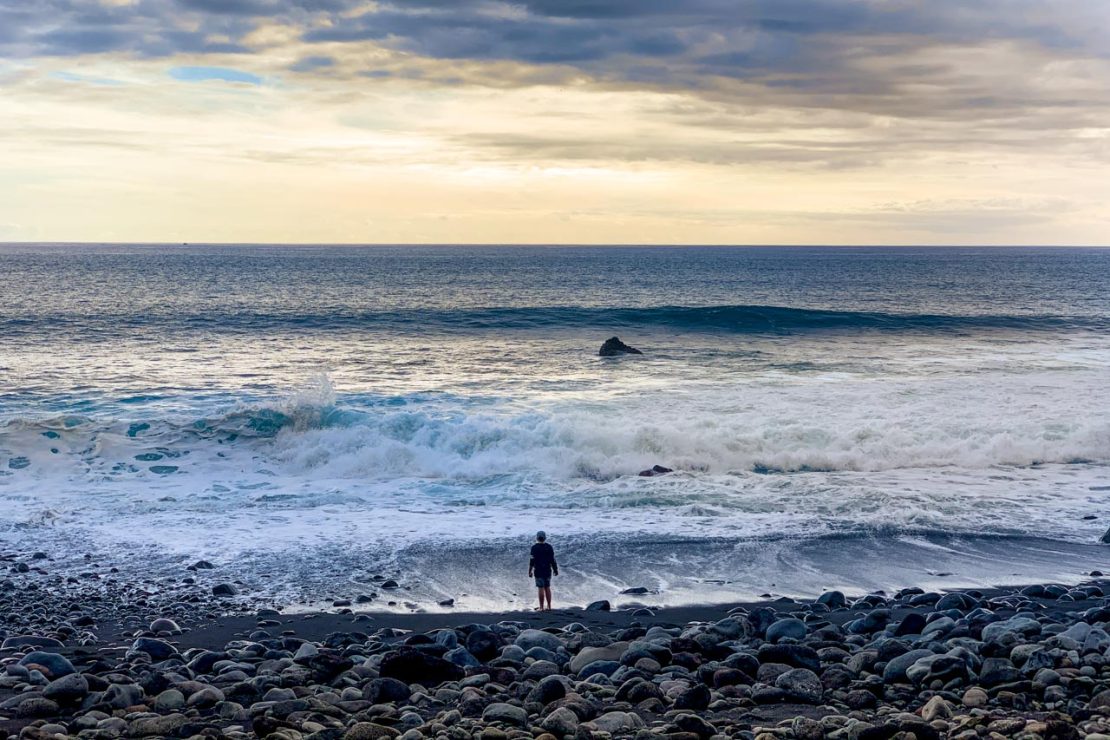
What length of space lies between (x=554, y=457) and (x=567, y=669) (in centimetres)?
1136

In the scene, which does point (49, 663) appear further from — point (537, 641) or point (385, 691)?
point (537, 641)

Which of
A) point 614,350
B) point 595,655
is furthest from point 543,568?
point 614,350

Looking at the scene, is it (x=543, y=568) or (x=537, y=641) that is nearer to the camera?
(x=537, y=641)

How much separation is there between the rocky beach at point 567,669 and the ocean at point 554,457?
4.81 ft

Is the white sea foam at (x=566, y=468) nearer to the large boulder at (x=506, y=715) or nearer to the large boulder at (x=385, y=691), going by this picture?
the large boulder at (x=385, y=691)

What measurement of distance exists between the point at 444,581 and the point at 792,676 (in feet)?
20.1

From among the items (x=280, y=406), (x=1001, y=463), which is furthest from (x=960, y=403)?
(x=280, y=406)

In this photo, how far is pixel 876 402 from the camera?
2562 centimetres

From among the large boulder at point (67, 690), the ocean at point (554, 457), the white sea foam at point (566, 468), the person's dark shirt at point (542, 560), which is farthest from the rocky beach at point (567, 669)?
the white sea foam at point (566, 468)

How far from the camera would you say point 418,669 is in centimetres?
823

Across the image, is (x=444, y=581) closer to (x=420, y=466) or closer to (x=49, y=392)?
(x=420, y=466)

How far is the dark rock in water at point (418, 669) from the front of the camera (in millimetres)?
8180

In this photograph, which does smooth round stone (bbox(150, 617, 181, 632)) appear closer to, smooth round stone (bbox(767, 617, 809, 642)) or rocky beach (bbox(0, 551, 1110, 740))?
rocky beach (bbox(0, 551, 1110, 740))

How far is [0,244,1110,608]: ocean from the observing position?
13.9m
